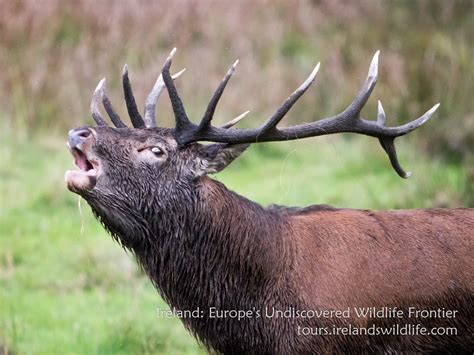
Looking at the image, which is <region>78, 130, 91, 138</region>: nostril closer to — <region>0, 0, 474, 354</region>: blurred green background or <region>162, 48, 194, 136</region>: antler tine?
<region>162, 48, 194, 136</region>: antler tine

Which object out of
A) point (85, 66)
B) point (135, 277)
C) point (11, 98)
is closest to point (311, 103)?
point (85, 66)

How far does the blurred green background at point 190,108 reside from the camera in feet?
25.5

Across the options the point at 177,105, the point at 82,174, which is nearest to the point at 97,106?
the point at 177,105

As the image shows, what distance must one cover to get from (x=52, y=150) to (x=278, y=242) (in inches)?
243

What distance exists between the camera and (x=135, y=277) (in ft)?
26.6

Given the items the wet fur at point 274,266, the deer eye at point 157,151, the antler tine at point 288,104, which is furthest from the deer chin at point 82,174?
the antler tine at point 288,104

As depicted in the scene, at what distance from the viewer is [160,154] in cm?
533

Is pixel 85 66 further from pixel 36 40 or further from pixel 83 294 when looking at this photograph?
pixel 83 294

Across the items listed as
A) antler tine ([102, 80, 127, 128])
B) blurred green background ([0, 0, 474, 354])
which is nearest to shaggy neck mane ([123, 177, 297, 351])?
antler tine ([102, 80, 127, 128])

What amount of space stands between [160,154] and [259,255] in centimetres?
72

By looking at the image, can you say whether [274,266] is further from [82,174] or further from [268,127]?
[82,174]

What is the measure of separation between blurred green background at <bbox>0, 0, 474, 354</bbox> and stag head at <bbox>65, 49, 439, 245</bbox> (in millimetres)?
1678

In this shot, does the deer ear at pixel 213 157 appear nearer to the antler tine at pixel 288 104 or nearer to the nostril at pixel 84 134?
the antler tine at pixel 288 104

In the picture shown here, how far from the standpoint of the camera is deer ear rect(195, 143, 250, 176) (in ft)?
17.7
